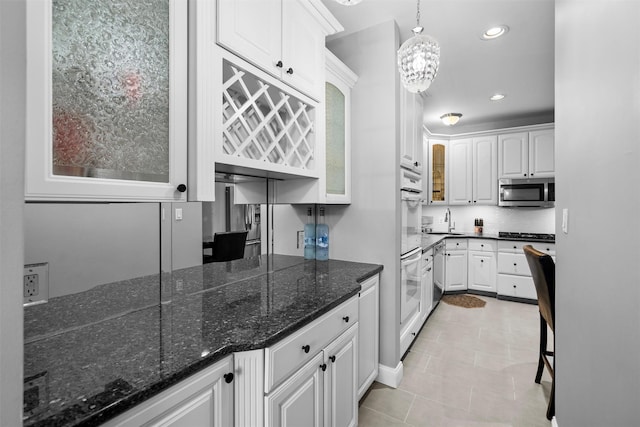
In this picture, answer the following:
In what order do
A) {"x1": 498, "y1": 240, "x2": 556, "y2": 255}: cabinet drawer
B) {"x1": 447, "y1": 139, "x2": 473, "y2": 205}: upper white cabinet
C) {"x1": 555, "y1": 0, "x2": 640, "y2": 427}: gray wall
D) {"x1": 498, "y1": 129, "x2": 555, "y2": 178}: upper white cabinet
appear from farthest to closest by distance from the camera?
{"x1": 447, "y1": 139, "x2": 473, "y2": 205}: upper white cabinet, {"x1": 498, "y1": 129, "x2": 555, "y2": 178}: upper white cabinet, {"x1": 498, "y1": 240, "x2": 556, "y2": 255}: cabinet drawer, {"x1": 555, "y1": 0, "x2": 640, "y2": 427}: gray wall

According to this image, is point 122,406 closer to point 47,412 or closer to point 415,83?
point 47,412

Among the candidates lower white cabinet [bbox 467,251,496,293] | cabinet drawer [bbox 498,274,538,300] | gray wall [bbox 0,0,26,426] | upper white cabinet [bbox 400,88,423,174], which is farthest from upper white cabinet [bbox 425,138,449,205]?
gray wall [bbox 0,0,26,426]

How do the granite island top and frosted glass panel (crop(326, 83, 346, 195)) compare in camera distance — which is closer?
the granite island top

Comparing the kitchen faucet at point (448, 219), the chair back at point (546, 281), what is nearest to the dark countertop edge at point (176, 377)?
the chair back at point (546, 281)

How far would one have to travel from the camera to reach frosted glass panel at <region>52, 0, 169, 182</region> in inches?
31.6

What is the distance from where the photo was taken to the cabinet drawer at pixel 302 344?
1.04 meters

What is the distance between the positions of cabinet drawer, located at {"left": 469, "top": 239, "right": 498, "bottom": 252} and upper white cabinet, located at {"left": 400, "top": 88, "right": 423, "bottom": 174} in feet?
7.46

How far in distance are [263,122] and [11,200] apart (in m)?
1.15

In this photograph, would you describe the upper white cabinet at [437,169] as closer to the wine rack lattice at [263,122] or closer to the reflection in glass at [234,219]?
the wine rack lattice at [263,122]

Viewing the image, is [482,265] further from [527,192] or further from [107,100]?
[107,100]

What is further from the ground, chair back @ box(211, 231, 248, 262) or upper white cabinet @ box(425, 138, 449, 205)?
upper white cabinet @ box(425, 138, 449, 205)

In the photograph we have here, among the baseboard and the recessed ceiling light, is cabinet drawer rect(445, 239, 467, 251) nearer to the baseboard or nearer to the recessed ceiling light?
the baseboard

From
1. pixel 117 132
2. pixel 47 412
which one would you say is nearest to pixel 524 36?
pixel 117 132

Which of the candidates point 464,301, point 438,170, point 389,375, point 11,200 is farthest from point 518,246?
point 11,200
